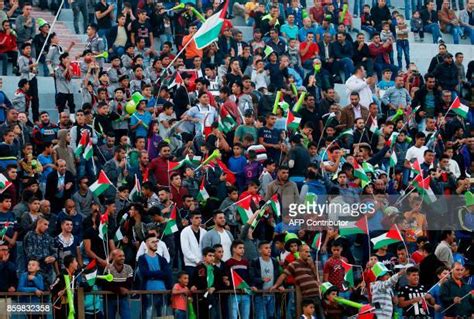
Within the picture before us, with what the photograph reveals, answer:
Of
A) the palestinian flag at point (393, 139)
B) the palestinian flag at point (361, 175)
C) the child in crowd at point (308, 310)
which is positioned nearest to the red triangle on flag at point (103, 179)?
the child in crowd at point (308, 310)

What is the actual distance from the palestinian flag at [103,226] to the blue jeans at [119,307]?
1465 millimetres

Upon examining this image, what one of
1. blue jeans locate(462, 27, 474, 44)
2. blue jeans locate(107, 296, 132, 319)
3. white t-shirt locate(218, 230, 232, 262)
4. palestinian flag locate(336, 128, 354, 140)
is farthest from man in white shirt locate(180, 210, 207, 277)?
blue jeans locate(462, 27, 474, 44)

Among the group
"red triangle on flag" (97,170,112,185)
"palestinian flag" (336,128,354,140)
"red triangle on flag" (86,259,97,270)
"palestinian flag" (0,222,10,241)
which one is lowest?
"red triangle on flag" (86,259,97,270)

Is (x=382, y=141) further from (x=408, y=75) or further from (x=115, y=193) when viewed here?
(x=115, y=193)

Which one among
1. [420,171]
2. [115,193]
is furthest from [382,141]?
[115,193]

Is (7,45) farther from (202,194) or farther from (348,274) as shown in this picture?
(348,274)

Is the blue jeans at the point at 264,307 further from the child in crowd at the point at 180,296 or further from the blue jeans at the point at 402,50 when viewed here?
the blue jeans at the point at 402,50

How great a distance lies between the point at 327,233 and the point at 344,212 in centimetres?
84

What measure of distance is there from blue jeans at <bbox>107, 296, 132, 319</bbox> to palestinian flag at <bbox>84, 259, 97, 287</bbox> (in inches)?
13.7

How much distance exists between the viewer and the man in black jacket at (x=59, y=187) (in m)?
31.3

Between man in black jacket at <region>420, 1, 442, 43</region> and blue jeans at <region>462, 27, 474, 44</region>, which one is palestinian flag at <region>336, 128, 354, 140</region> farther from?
blue jeans at <region>462, 27, 474, 44</region>

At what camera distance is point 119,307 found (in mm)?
28781

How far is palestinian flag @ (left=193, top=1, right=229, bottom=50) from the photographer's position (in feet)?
117

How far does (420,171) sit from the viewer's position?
114ft
